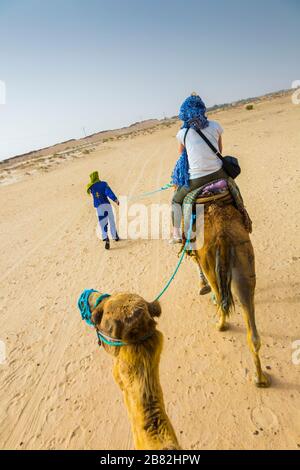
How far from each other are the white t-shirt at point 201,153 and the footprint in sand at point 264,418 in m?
2.81

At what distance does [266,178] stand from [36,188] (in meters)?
14.2

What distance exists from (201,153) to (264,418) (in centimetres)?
311

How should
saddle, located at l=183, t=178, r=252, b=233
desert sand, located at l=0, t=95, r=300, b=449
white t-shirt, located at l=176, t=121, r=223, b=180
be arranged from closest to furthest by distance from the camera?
1. desert sand, located at l=0, t=95, r=300, b=449
2. saddle, located at l=183, t=178, r=252, b=233
3. white t-shirt, located at l=176, t=121, r=223, b=180

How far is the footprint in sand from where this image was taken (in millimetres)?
2967

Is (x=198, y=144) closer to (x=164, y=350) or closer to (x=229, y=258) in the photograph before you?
(x=229, y=258)

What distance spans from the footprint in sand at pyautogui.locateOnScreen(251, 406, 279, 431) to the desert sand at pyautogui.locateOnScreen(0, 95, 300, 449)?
0.4 inches

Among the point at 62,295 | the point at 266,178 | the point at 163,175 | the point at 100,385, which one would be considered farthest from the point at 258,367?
the point at 163,175

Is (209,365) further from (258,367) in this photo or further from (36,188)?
(36,188)

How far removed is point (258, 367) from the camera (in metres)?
3.31

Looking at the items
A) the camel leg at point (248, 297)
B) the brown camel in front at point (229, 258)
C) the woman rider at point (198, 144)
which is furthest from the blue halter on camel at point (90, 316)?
the woman rider at point (198, 144)

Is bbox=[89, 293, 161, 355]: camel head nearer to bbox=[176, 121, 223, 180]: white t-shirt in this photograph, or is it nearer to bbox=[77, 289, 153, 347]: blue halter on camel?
bbox=[77, 289, 153, 347]: blue halter on camel

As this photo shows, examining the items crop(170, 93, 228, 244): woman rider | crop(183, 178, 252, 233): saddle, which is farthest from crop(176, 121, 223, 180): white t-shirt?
crop(183, 178, 252, 233): saddle

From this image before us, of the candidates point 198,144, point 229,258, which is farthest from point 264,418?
point 198,144

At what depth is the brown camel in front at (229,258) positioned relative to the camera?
3.03 meters
